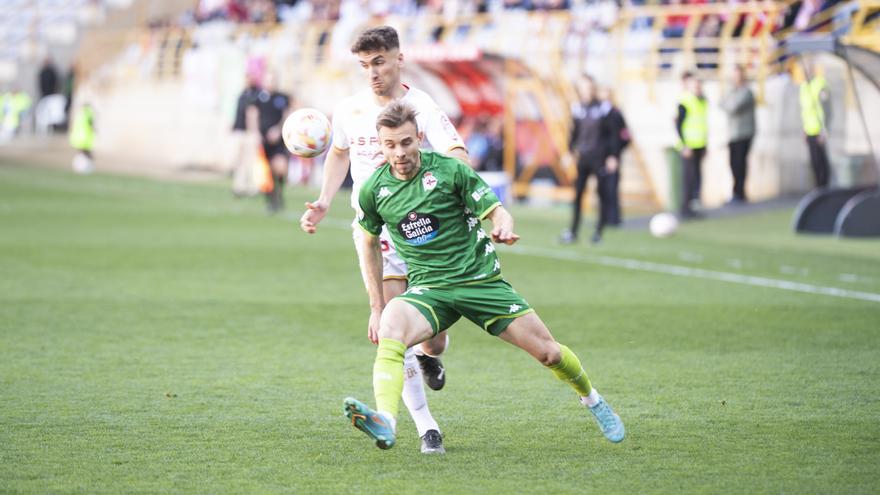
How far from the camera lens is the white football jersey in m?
7.15

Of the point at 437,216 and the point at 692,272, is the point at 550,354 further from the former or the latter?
the point at 692,272

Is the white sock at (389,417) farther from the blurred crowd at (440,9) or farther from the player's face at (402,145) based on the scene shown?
the blurred crowd at (440,9)

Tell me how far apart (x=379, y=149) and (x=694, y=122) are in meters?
15.8

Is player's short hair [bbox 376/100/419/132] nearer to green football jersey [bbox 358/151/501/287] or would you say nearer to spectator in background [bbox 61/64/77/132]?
green football jersey [bbox 358/151/501/287]

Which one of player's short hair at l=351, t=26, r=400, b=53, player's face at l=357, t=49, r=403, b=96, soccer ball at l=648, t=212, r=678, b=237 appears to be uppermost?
player's short hair at l=351, t=26, r=400, b=53

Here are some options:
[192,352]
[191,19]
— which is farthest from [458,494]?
[191,19]

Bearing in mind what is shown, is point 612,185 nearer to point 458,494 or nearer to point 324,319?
point 324,319

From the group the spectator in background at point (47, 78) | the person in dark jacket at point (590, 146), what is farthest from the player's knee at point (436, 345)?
the spectator in background at point (47, 78)

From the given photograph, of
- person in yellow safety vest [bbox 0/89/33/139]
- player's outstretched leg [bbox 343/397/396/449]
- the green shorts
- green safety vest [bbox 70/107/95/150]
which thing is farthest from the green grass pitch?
person in yellow safety vest [bbox 0/89/33/139]

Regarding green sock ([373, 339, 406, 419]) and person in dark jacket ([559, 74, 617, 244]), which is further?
person in dark jacket ([559, 74, 617, 244])

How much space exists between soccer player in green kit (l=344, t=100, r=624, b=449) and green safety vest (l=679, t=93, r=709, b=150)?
16.0m

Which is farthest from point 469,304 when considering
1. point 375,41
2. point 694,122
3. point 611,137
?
point 694,122

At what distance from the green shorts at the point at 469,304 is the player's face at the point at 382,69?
45.7 inches

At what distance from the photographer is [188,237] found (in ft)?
62.0
